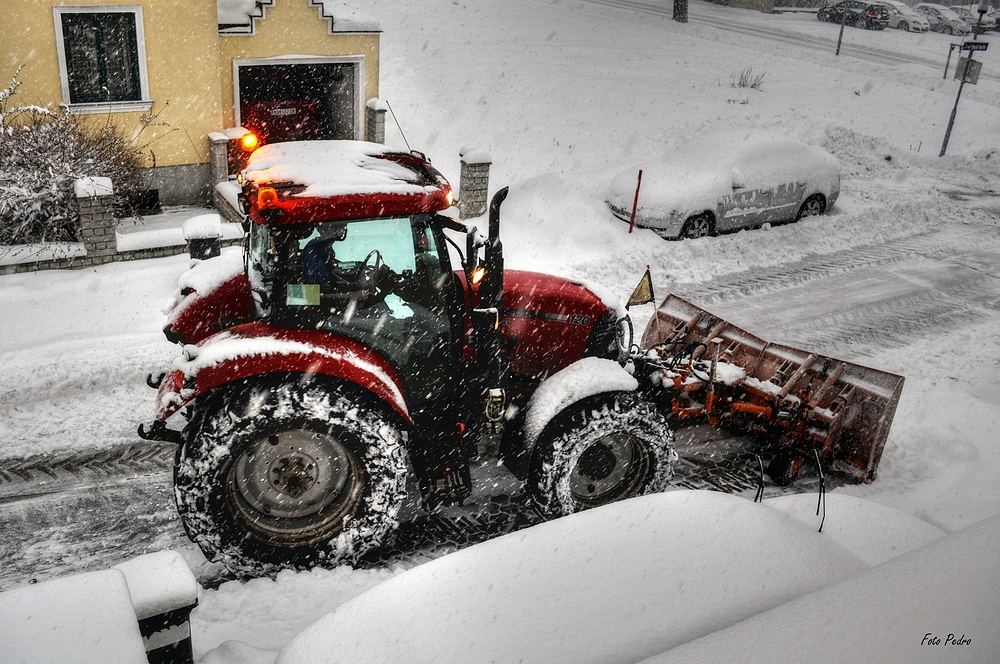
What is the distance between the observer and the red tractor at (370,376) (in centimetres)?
424

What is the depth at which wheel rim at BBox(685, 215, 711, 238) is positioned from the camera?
36.6ft

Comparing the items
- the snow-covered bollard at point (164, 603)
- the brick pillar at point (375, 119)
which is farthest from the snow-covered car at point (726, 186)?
the snow-covered bollard at point (164, 603)

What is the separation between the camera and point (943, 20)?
30844 millimetres

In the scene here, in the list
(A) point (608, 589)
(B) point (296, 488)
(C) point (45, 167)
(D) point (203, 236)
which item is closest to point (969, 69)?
(D) point (203, 236)

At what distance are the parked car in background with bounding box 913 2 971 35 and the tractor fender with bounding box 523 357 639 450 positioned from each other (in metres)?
32.9

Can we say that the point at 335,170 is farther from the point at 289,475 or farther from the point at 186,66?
the point at 186,66

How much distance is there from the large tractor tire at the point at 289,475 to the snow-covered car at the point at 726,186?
7507 millimetres

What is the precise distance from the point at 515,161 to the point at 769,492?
924cm

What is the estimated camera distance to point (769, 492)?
579 centimetres

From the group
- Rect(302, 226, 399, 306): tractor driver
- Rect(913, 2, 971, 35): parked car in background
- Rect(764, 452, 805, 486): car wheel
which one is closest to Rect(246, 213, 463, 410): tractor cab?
Rect(302, 226, 399, 306): tractor driver

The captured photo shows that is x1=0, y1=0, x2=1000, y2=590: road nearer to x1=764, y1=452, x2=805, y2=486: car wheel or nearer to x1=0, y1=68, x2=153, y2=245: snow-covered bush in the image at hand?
x1=764, y1=452, x2=805, y2=486: car wheel

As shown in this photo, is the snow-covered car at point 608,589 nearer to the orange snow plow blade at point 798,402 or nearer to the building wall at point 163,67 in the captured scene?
the orange snow plow blade at point 798,402

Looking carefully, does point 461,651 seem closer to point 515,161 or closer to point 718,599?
point 718,599

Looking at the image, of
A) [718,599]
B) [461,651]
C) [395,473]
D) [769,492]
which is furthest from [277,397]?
[769,492]
